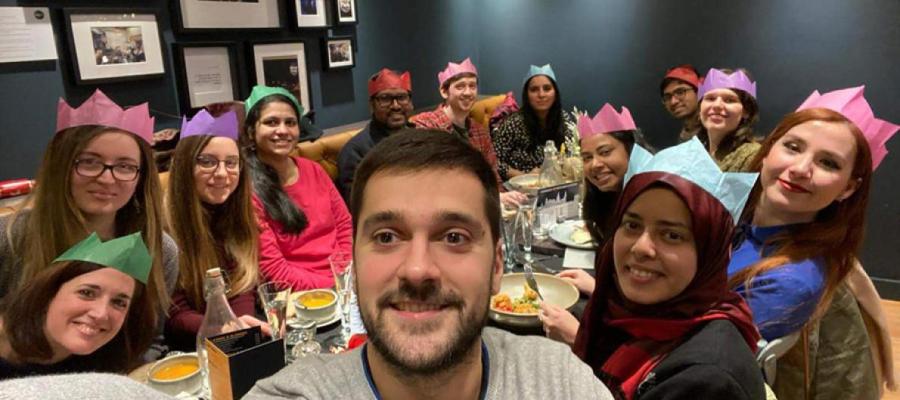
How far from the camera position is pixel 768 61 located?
3.90 m

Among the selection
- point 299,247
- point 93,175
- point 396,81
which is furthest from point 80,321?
point 396,81

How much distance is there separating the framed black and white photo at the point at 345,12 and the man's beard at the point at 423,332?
339cm

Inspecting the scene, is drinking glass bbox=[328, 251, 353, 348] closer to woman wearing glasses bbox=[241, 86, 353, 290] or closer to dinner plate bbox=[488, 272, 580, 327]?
dinner plate bbox=[488, 272, 580, 327]

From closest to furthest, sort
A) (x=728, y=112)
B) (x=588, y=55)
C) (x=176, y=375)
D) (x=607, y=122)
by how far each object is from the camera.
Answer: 1. (x=176, y=375)
2. (x=607, y=122)
3. (x=728, y=112)
4. (x=588, y=55)

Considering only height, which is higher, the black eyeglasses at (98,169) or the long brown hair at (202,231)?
the black eyeglasses at (98,169)

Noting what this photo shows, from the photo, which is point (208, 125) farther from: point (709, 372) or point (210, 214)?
point (709, 372)

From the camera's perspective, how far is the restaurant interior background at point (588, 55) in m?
2.50

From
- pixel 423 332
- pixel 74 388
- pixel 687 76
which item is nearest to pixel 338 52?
pixel 687 76

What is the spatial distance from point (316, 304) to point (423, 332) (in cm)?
87

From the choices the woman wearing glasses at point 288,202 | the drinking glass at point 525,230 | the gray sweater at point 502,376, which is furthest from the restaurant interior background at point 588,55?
the gray sweater at point 502,376

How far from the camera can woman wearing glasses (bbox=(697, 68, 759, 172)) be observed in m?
2.95

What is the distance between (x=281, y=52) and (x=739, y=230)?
111 inches

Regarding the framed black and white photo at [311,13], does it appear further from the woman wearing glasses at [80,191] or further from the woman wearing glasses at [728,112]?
the woman wearing glasses at [728,112]

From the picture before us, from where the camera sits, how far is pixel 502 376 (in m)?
0.94
